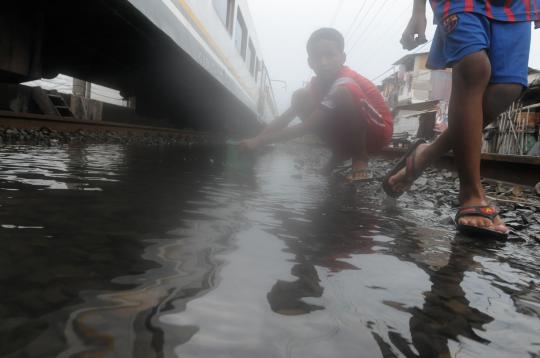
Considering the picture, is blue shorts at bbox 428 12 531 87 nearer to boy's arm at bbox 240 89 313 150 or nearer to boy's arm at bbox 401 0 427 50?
boy's arm at bbox 401 0 427 50

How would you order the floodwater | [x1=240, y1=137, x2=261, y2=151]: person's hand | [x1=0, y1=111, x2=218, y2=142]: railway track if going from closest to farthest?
the floodwater < [x1=240, y1=137, x2=261, y2=151]: person's hand < [x1=0, y1=111, x2=218, y2=142]: railway track

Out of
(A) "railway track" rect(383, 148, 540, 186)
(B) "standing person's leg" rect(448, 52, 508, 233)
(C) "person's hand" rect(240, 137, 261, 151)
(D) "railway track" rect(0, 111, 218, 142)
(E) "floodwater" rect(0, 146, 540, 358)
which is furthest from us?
(D) "railway track" rect(0, 111, 218, 142)

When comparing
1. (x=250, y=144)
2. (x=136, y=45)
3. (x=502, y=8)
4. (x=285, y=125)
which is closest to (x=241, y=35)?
(x=136, y=45)

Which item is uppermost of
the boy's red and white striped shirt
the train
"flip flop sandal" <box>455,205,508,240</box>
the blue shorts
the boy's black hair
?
the train

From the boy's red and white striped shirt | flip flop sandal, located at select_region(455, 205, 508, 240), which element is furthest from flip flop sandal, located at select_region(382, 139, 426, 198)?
the boy's red and white striped shirt

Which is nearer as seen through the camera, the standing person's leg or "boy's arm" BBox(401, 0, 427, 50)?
the standing person's leg

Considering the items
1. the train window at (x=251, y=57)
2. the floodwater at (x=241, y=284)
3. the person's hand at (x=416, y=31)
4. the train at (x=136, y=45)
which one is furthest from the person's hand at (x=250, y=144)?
the train window at (x=251, y=57)

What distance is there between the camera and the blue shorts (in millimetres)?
1773

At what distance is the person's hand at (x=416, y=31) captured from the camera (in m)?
2.34

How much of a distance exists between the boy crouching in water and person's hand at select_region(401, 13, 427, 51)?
3.03ft

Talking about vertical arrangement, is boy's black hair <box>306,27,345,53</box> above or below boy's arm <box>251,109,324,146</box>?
above

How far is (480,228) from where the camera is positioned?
164 cm

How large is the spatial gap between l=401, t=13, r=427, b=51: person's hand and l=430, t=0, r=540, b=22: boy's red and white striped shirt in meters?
0.50

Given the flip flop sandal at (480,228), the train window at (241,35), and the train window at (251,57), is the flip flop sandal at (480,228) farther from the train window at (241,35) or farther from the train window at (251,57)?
the train window at (251,57)
